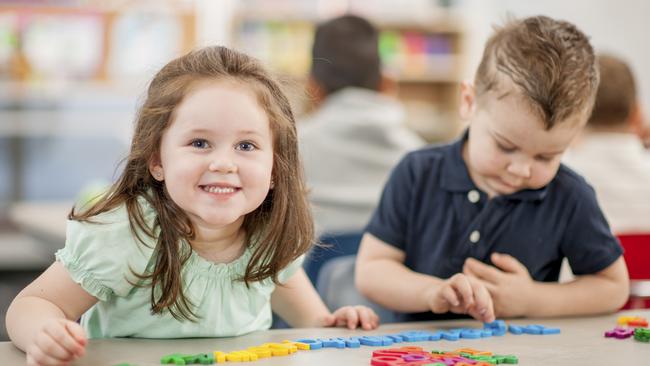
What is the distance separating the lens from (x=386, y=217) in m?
1.81

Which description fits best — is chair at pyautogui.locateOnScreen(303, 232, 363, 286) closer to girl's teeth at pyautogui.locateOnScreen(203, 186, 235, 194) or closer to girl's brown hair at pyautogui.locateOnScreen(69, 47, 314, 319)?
girl's brown hair at pyautogui.locateOnScreen(69, 47, 314, 319)

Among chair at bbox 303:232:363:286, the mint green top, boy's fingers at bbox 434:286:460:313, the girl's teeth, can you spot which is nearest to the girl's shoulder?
the mint green top

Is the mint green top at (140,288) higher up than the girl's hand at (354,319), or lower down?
higher up

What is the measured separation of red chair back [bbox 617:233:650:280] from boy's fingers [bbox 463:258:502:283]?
1.23 feet

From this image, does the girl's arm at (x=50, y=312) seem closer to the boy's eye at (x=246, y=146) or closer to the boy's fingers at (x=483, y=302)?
the boy's eye at (x=246, y=146)

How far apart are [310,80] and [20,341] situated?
89.2 inches

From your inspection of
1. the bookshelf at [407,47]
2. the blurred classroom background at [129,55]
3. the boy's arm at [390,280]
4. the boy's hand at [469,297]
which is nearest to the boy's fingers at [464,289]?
the boy's hand at [469,297]

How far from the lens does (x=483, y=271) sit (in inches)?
65.1

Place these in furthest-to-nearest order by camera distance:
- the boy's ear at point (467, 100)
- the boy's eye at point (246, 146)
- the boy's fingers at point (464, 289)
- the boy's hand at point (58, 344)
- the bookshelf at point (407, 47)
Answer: the bookshelf at point (407, 47) < the boy's ear at point (467, 100) < the boy's fingers at point (464, 289) < the boy's eye at point (246, 146) < the boy's hand at point (58, 344)

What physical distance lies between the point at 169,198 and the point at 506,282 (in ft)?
1.96

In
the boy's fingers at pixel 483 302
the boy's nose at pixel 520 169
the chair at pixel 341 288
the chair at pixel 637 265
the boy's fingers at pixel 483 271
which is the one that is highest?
the boy's nose at pixel 520 169

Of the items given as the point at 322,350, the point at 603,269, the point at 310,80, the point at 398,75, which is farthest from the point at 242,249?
the point at 398,75

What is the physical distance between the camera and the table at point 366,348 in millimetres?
1217

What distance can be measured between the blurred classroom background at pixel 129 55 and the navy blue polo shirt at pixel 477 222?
400 centimetres
